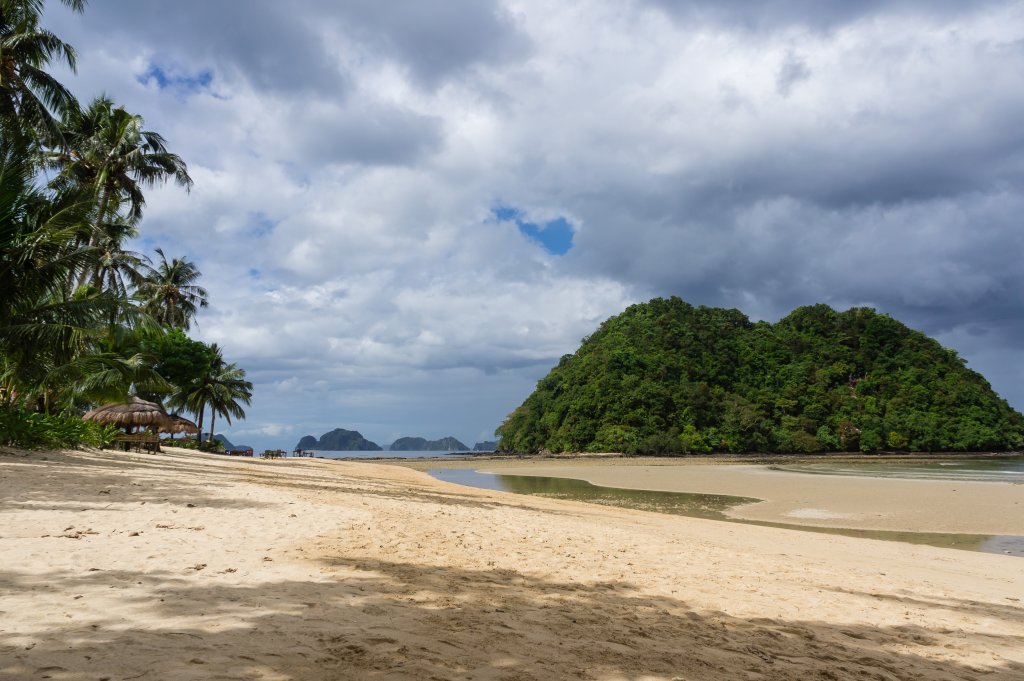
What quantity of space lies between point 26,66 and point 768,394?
3268 inches

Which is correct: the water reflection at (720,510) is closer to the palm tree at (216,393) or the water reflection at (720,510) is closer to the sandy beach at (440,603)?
the sandy beach at (440,603)

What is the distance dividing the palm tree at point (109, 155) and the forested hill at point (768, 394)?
5971 centimetres

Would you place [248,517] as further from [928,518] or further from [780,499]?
[780,499]

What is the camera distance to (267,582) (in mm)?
4773

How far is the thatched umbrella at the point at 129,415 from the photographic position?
79.1 feet

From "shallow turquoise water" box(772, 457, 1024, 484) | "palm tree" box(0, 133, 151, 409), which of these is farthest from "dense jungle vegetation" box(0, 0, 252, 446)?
"shallow turquoise water" box(772, 457, 1024, 484)

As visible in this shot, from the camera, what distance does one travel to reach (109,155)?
24250 mm

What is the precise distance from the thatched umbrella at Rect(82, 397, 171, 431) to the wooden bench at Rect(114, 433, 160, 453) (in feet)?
2.07

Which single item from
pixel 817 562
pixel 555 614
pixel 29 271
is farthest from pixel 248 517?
pixel 29 271

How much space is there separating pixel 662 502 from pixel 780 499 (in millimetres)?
4762

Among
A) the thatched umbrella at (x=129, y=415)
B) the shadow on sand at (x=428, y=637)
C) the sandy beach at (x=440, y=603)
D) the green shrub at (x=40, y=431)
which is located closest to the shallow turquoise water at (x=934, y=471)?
the sandy beach at (x=440, y=603)

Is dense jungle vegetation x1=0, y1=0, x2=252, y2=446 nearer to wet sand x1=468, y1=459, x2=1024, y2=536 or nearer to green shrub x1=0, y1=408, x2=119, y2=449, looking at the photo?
green shrub x1=0, y1=408, x2=119, y2=449

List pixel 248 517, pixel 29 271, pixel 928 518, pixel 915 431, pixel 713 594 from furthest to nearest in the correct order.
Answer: pixel 915 431 < pixel 928 518 < pixel 29 271 < pixel 248 517 < pixel 713 594

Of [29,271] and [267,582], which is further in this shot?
[29,271]
